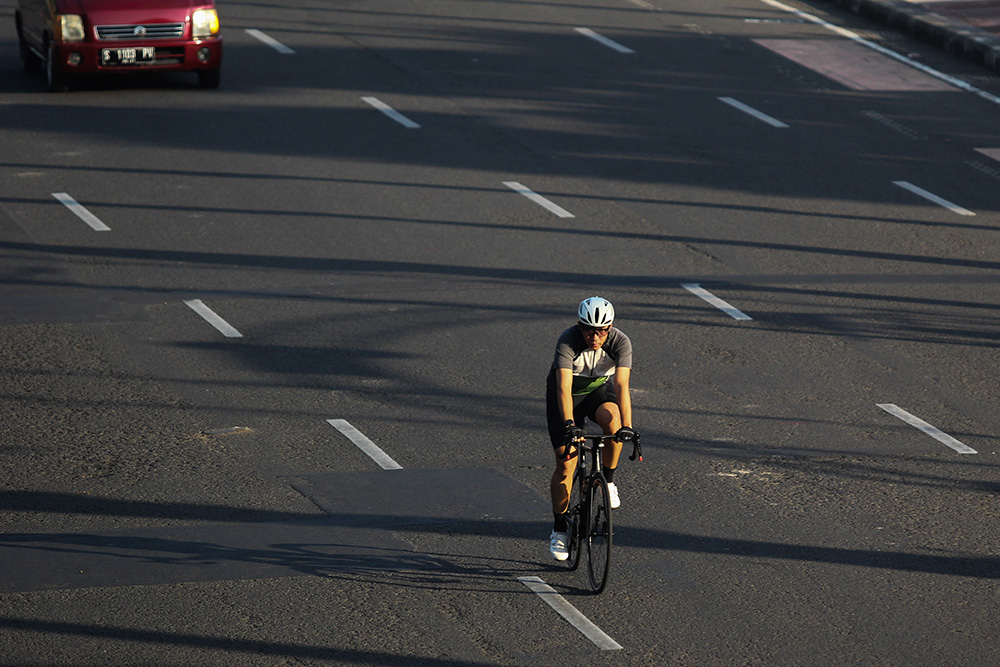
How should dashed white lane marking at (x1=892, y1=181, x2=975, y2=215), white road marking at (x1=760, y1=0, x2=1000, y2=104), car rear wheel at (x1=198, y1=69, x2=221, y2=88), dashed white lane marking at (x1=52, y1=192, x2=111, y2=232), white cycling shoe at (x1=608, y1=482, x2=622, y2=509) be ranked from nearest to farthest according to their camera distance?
white cycling shoe at (x1=608, y1=482, x2=622, y2=509)
dashed white lane marking at (x1=52, y1=192, x2=111, y2=232)
dashed white lane marking at (x1=892, y1=181, x2=975, y2=215)
car rear wheel at (x1=198, y1=69, x2=221, y2=88)
white road marking at (x1=760, y1=0, x2=1000, y2=104)

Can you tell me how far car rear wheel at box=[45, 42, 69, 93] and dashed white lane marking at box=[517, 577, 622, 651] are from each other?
1436 cm

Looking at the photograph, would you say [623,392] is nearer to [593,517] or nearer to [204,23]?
[593,517]

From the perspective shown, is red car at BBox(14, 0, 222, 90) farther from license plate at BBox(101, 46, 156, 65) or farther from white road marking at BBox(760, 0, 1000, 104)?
white road marking at BBox(760, 0, 1000, 104)

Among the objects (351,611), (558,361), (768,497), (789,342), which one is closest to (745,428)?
(768,497)

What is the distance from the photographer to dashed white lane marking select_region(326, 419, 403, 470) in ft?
33.1

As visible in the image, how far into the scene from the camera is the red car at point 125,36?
65.1 feet

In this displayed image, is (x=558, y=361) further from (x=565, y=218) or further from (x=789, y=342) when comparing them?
(x=565, y=218)

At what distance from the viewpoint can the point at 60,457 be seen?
1001 cm

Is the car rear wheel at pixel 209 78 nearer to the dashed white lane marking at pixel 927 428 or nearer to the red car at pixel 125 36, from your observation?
the red car at pixel 125 36

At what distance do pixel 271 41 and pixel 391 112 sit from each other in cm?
511

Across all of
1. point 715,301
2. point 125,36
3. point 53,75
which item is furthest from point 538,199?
point 53,75

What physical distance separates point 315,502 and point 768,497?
3.06 m

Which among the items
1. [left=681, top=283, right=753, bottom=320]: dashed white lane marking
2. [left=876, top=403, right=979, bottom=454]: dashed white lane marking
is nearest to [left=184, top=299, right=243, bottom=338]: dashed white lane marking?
[left=681, top=283, right=753, bottom=320]: dashed white lane marking

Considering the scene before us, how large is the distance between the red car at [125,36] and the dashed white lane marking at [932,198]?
9.77 m
